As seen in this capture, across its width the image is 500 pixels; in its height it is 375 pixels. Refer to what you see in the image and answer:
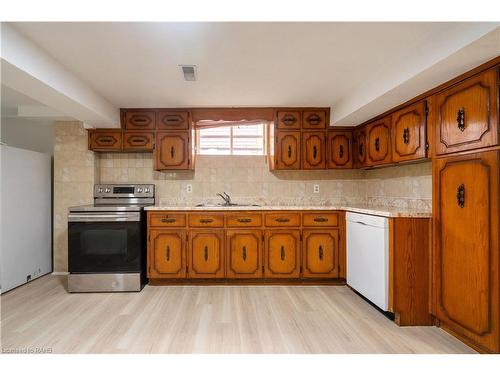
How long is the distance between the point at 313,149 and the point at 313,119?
37 centimetres

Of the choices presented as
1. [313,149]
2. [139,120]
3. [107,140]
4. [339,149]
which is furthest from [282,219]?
[107,140]

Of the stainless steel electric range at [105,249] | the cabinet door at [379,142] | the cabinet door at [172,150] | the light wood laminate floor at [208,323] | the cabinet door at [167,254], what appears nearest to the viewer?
the light wood laminate floor at [208,323]

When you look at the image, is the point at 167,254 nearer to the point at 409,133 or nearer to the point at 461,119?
the point at 409,133

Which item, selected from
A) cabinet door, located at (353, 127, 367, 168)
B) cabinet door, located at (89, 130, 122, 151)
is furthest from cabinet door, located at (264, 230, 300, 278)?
cabinet door, located at (89, 130, 122, 151)

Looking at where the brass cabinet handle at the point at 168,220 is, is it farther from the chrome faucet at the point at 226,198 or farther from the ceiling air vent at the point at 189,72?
the ceiling air vent at the point at 189,72

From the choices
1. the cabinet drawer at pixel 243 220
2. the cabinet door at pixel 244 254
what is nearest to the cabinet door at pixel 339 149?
the cabinet drawer at pixel 243 220

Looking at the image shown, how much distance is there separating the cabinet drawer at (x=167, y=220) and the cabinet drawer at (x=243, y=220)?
516mm

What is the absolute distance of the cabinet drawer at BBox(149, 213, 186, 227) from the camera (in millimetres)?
3371

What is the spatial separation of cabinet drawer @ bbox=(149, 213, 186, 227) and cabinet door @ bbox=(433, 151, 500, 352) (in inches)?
96.4

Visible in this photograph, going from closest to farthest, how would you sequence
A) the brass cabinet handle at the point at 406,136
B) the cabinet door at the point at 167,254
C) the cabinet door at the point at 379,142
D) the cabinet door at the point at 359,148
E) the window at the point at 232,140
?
the brass cabinet handle at the point at 406,136, the cabinet door at the point at 379,142, the cabinet door at the point at 167,254, the cabinet door at the point at 359,148, the window at the point at 232,140

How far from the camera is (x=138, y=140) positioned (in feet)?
12.0

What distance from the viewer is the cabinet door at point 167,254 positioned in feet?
11.0

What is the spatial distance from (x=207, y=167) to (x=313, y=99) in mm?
1596

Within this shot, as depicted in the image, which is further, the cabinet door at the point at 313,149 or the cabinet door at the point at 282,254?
the cabinet door at the point at 313,149
